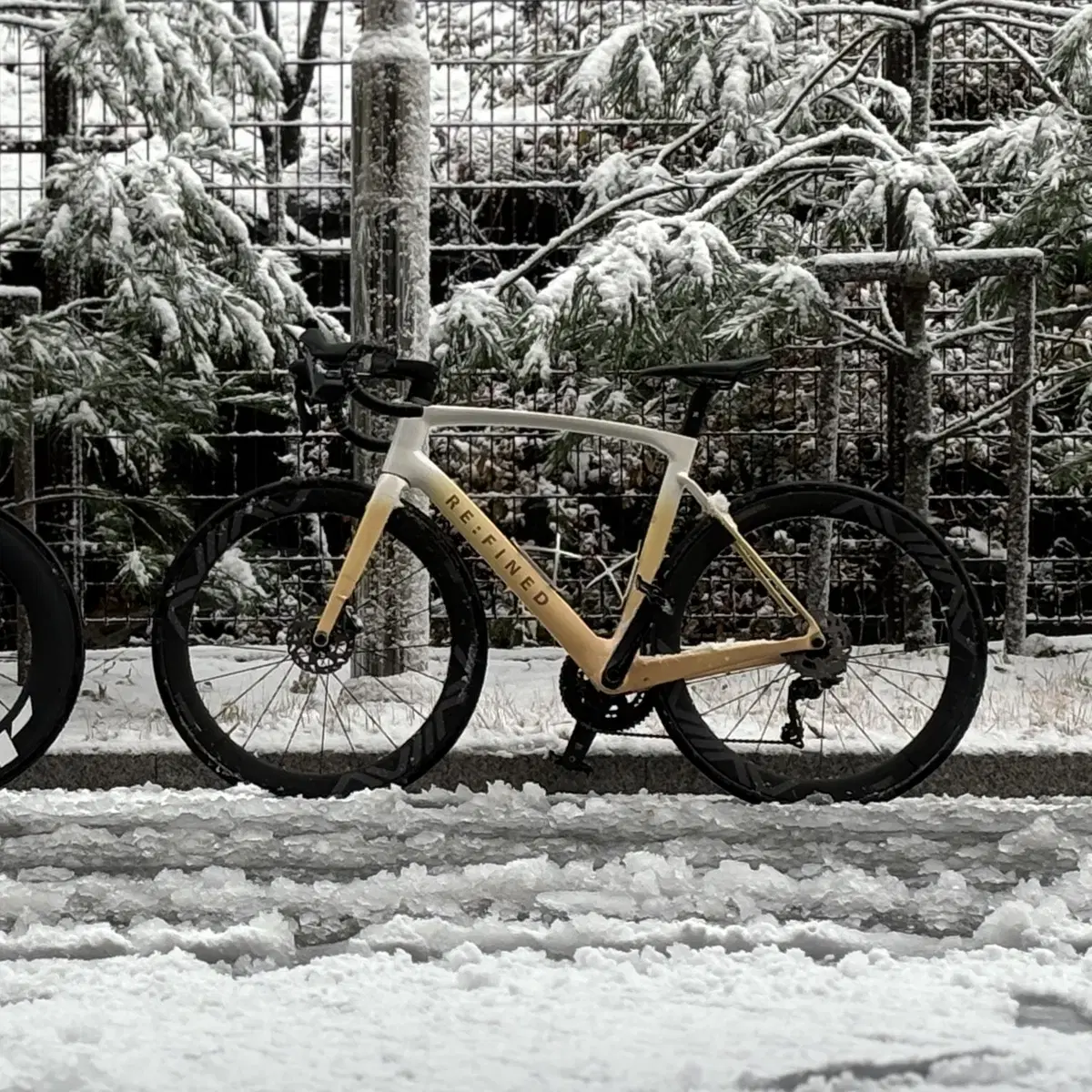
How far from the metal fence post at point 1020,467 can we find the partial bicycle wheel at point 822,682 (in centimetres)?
172

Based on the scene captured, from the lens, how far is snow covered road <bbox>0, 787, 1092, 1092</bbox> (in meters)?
2.85

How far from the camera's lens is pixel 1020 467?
269 inches

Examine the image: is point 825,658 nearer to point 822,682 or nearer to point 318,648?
point 822,682

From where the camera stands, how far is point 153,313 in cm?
655

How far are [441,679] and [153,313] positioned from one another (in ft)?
7.19

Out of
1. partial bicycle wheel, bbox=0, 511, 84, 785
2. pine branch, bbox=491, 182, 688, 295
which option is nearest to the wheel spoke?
partial bicycle wheel, bbox=0, 511, 84, 785

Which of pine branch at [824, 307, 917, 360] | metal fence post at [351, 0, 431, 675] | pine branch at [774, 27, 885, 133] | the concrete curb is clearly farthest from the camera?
pine branch at [774, 27, 885, 133]

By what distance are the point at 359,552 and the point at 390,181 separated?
1.70 metres

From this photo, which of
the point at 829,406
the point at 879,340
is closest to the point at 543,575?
the point at 829,406

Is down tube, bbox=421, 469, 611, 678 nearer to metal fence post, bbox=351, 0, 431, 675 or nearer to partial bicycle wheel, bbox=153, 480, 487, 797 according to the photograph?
partial bicycle wheel, bbox=153, 480, 487, 797

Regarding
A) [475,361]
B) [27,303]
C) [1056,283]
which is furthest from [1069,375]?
[27,303]

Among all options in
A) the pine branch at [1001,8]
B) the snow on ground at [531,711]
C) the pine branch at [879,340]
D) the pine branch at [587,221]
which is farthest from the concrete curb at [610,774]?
the pine branch at [1001,8]

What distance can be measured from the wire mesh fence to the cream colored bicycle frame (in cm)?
218

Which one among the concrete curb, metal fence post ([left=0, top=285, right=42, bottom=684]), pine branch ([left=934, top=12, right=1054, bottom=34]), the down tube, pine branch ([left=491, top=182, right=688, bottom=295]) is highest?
pine branch ([left=934, top=12, right=1054, bottom=34])
